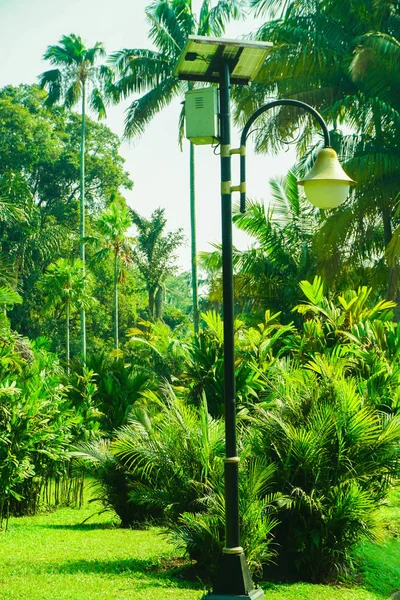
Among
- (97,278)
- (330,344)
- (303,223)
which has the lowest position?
(330,344)

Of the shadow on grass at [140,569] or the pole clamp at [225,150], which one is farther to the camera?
the shadow on grass at [140,569]

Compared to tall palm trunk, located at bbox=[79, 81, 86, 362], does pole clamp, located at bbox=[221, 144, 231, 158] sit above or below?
below

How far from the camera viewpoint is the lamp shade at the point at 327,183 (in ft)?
22.4

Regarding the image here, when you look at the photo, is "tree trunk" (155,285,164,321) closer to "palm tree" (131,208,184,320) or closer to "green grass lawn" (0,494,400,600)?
"palm tree" (131,208,184,320)

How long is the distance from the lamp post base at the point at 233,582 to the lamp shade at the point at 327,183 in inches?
123

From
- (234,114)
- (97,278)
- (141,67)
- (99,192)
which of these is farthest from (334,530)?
(99,192)

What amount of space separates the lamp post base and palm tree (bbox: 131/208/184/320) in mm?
40188

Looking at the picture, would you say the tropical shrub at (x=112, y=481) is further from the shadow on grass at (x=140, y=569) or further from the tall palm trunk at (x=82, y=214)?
the tall palm trunk at (x=82, y=214)

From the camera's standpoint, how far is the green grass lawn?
760cm

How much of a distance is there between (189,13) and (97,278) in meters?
19.5

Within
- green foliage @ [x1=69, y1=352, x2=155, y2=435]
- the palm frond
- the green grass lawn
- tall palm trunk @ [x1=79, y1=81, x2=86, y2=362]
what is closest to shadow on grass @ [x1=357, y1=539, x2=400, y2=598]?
the green grass lawn

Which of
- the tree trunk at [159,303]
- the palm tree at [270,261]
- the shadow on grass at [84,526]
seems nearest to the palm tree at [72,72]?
the tree trunk at [159,303]

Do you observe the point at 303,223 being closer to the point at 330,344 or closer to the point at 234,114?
the point at 234,114

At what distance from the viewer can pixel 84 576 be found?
8.21 m
